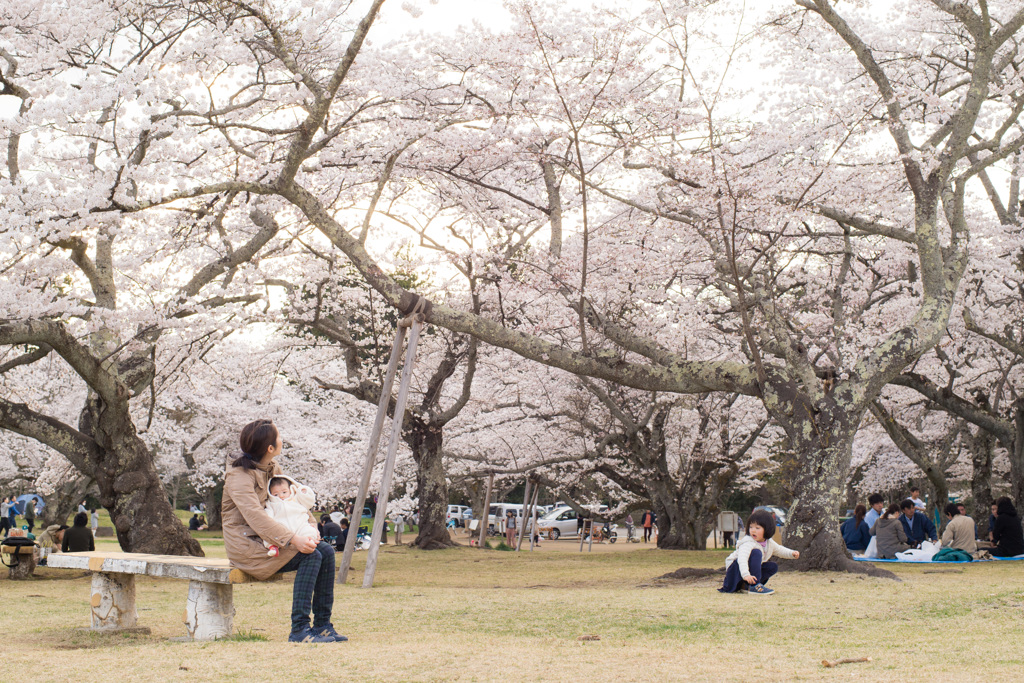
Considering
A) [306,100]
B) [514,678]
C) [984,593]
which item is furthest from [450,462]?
[514,678]

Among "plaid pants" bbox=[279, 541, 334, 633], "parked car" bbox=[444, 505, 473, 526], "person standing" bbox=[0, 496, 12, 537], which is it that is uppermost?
"plaid pants" bbox=[279, 541, 334, 633]

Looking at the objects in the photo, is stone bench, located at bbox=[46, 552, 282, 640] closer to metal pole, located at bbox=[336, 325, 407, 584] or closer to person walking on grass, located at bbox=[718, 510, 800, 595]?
metal pole, located at bbox=[336, 325, 407, 584]

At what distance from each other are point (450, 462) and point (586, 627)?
1714 centimetres

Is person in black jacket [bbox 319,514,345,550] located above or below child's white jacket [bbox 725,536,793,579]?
below

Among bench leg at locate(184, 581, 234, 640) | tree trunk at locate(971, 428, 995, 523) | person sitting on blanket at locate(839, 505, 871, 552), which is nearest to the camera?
bench leg at locate(184, 581, 234, 640)

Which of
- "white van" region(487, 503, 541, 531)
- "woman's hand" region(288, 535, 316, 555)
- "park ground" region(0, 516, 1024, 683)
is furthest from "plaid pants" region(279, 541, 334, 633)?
"white van" region(487, 503, 541, 531)

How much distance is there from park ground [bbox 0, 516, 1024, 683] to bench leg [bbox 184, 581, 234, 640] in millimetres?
220

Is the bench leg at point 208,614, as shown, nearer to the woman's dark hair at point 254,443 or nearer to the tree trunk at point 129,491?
the woman's dark hair at point 254,443

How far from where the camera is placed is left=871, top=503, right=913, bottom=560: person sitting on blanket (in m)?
11.9

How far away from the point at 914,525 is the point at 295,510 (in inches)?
440

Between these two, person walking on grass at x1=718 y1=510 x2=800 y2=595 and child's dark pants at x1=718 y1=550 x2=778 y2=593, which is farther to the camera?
child's dark pants at x1=718 y1=550 x2=778 y2=593

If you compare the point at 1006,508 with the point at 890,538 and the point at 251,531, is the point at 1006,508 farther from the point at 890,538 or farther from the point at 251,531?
the point at 251,531

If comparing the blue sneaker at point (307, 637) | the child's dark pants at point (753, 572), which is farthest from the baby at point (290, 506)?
the child's dark pants at point (753, 572)

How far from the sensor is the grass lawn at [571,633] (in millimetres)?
3590
